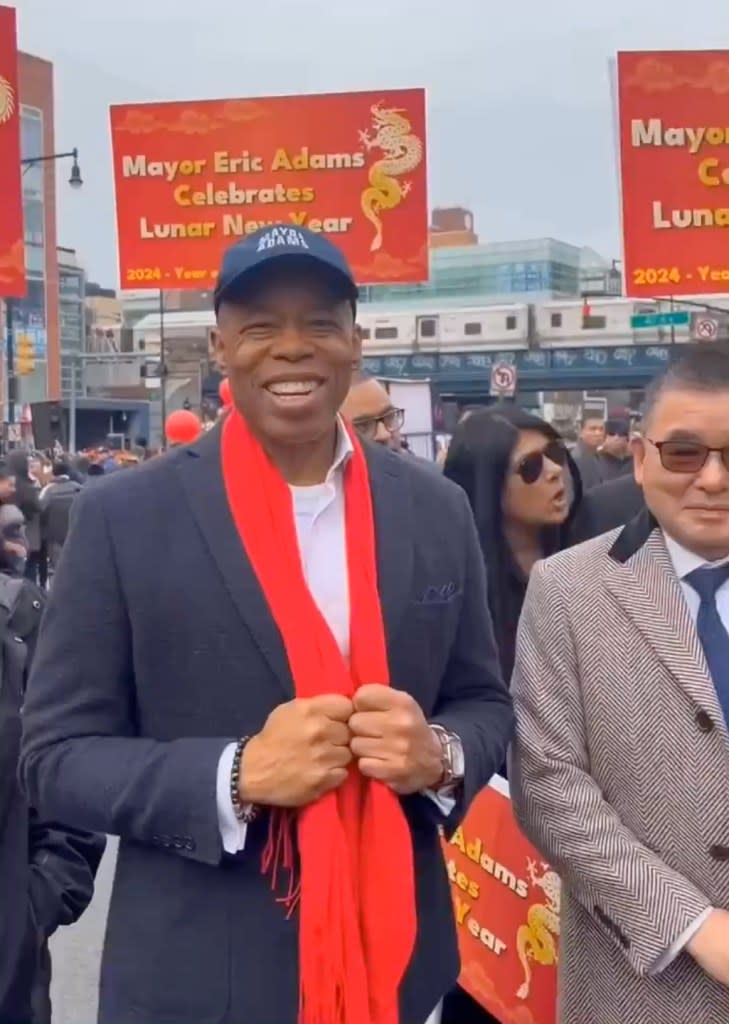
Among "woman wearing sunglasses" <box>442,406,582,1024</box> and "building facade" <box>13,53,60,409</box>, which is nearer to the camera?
"woman wearing sunglasses" <box>442,406,582,1024</box>

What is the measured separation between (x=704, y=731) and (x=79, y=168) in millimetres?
19398

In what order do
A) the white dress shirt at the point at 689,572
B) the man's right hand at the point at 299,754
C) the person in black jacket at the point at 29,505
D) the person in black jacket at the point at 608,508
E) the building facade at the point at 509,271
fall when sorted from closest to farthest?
the man's right hand at the point at 299,754 → the white dress shirt at the point at 689,572 → the person in black jacket at the point at 608,508 → the person in black jacket at the point at 29,505 → the building facade at the point at 509,271

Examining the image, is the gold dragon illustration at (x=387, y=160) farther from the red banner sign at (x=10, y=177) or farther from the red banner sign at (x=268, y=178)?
the red banner sign at (x=10, y=177)

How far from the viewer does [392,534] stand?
5.92 feet

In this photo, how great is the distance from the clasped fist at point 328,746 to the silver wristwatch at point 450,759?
0.09 meters

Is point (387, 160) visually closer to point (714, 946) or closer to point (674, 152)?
point (674, 152)

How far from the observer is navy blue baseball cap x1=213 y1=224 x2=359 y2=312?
1.71m

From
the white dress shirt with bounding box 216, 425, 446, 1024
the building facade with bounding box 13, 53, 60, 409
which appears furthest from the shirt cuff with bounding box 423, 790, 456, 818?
the building facade with bounding box 13, 53, 60, 409

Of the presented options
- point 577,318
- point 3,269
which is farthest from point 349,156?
point 577,318

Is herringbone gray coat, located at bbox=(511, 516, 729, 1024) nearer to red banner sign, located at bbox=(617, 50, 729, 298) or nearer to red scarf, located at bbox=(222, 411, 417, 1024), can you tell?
red scarf, located at bbox=(222, 411, 417, 1024)

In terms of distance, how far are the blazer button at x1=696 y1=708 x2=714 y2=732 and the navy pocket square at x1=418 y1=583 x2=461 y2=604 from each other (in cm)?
43

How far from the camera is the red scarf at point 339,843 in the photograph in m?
1.61

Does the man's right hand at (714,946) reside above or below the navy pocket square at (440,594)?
below

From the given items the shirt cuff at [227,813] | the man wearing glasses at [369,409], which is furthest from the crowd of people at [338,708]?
the man wearing glasses at [369,409]
